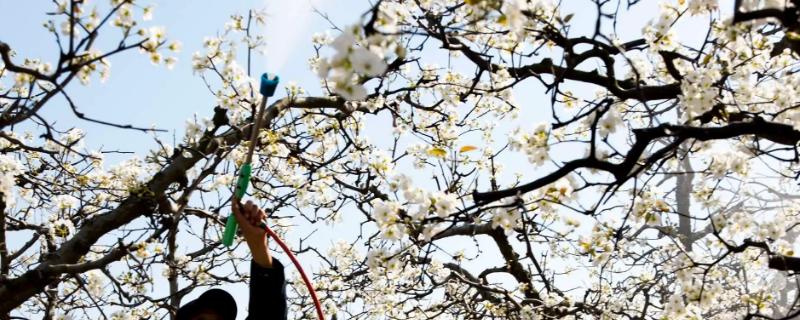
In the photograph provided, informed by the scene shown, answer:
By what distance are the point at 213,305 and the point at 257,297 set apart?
0.15 metres

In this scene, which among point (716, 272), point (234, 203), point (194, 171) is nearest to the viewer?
point (234, 203)

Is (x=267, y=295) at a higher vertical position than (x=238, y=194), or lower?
lower

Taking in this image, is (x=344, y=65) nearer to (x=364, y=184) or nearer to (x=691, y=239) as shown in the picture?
(x=364, y=184)

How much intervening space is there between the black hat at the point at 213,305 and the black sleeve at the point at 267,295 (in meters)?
0.07

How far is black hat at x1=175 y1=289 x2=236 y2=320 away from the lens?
245cm

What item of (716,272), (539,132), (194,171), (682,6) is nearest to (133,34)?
(539,132)

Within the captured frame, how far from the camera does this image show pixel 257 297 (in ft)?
7.98

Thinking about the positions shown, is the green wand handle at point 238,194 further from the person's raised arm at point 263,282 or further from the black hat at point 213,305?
the black hat at point 213,305

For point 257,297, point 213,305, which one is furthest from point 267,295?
point 213,305

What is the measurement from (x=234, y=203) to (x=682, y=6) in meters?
2.02

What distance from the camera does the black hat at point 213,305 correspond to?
8.04 feet

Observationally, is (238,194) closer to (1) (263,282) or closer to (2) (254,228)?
(2) (254,228)

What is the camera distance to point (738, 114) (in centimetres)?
284

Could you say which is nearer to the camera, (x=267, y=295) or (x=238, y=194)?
(x=238, y=194)
